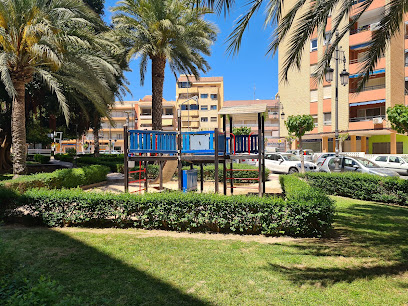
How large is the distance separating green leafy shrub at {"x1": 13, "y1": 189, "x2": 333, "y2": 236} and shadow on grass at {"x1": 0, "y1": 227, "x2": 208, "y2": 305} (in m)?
1.03

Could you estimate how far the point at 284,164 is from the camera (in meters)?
21.7

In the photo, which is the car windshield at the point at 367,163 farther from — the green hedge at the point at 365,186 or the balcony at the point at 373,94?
the balcony at the point at 373,94

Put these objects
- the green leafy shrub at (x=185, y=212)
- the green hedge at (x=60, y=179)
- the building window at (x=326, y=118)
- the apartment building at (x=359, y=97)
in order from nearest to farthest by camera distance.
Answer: the green leafy shrub at (x=185, y=212) < the green hedge at (x=60, y=179) < the apartment building at (x=359, y=97) < the building window at (x=326, y=118)

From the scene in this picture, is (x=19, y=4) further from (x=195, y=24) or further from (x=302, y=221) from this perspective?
(x=302, y=221)

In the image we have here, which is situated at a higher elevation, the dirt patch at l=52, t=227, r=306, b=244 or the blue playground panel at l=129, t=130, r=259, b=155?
the blue playground panel at l=129, t=130, r=259, b=155

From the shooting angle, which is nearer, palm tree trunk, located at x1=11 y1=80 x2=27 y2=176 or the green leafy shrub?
the green leafy shrub

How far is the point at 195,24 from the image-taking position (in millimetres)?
18828

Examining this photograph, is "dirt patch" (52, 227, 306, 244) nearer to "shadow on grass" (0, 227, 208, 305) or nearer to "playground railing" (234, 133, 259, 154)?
"shadow on grass" (0, 227, 208, 305)

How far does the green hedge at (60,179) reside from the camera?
30.9ft

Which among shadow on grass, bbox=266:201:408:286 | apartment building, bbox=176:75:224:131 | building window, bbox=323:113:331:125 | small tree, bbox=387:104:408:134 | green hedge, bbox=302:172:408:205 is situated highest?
apartment building, bbox=176:75:224:131

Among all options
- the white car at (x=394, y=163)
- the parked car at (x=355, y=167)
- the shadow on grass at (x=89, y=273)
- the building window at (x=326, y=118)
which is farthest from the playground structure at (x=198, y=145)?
the building window at (x=326, y=118)

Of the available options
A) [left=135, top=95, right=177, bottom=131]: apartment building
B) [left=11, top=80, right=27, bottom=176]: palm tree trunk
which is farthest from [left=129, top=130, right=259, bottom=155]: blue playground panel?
[left=135, top=95, right=177, bottom=131]: apartment building

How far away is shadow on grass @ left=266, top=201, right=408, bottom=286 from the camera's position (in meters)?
4.34

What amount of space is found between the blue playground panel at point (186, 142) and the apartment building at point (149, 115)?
6222 cm
